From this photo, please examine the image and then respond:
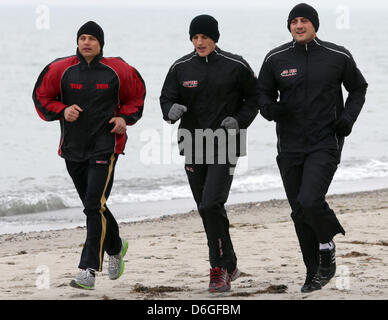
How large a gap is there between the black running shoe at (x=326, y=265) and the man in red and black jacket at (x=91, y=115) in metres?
1.70

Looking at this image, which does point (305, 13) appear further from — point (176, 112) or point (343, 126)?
point (176, 112)

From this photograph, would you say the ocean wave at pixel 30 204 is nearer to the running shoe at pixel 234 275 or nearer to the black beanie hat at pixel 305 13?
the running shoe at pixel 234 275

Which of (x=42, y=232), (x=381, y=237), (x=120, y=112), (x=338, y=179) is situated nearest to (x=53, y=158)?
(x=338, y=179)

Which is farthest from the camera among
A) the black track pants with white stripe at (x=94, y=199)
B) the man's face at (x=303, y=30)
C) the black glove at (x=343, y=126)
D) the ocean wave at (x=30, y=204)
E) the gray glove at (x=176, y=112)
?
the ocean wave at (x=30, y=204)

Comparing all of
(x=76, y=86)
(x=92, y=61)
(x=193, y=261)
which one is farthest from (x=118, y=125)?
(x=193, y=261)

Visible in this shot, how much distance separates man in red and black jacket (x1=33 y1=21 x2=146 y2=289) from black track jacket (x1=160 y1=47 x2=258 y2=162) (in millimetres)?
375

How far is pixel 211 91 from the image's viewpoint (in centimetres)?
641

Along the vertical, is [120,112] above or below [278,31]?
below

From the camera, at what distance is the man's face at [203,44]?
644cm

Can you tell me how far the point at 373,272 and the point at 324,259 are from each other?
0.93 meters

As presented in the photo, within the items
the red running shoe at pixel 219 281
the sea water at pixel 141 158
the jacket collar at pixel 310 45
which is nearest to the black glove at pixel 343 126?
the jacket collar at pixel 310 45

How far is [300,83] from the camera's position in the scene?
6043 mm
